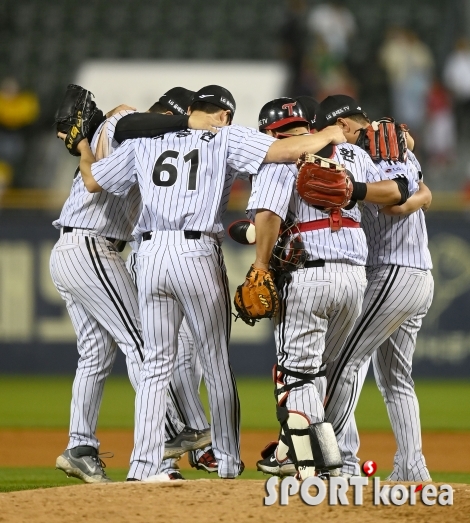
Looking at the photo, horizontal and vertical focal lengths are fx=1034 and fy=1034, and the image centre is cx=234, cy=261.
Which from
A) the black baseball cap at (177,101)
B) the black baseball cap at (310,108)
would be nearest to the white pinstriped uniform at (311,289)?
the black baseball cap at (310,108)

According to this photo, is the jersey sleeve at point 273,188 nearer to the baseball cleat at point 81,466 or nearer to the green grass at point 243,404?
the baseball cleat at point 81,466

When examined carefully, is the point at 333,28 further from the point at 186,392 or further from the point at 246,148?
the point at 246,148

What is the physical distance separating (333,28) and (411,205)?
10563mm

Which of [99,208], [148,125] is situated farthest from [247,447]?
[148,125]

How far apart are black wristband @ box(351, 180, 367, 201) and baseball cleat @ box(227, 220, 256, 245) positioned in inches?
20.7

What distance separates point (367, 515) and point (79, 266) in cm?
232

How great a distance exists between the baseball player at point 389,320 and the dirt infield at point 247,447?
1153mm

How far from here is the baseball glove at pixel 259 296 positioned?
Answer: 4809 mm

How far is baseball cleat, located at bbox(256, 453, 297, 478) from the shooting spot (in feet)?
16.8

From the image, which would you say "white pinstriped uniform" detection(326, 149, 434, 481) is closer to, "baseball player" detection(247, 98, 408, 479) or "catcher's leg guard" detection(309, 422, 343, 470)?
"baseball player" detection(247, 98, 408, 479)

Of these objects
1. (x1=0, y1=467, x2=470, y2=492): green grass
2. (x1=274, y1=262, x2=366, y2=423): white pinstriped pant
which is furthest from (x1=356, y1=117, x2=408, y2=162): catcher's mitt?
(x1=0, y1=467, x2=470, y2=492): green grass

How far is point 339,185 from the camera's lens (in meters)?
4.82

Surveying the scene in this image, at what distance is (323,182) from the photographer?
188 inches
